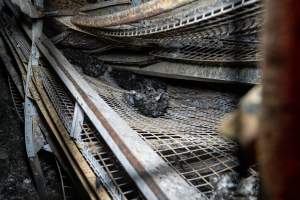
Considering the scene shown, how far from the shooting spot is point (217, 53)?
2607 millimetres

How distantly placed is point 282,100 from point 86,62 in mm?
3247

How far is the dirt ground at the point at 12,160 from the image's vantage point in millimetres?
3270

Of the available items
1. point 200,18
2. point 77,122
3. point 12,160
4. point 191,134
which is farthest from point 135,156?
point 12,160

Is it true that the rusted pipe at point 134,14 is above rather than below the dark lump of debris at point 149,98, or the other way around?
above

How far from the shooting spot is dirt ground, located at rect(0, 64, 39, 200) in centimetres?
327

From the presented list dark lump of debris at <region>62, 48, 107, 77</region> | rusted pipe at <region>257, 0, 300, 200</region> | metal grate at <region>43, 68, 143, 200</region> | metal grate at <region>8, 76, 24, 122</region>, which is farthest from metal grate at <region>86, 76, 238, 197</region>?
metal grate at <region>8, 76, 24, 122</region>

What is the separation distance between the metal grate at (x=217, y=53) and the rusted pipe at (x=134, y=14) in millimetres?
490

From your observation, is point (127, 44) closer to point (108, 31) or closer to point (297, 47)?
point (108, 31)

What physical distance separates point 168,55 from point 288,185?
2.59 m

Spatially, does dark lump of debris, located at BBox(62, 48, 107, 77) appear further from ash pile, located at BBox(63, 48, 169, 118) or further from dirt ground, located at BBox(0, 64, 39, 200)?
dirt ground, located at BBox(0, 64, 39, 200)

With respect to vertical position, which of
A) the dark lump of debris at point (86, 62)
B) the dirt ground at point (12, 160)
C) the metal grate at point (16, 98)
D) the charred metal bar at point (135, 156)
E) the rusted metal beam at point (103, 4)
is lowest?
the dirt ground at point (12, 160)

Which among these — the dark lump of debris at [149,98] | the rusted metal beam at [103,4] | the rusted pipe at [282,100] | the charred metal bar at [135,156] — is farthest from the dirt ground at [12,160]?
the rusted pipe at [282,100]

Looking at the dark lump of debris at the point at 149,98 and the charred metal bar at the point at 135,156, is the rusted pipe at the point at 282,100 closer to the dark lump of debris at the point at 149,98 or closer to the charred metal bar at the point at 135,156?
the charred metal bar at the point at 135,156

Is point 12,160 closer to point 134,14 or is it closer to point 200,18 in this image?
point 134,14
